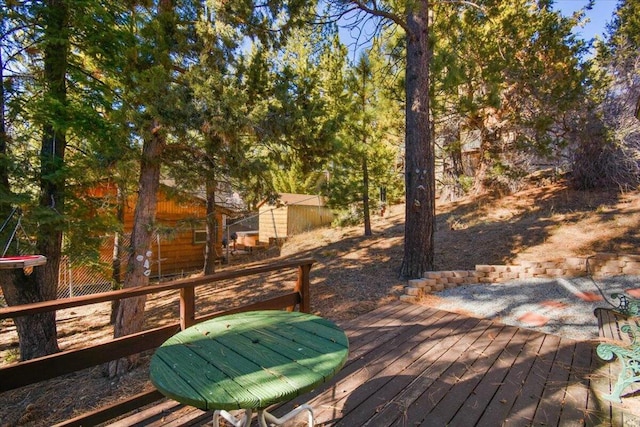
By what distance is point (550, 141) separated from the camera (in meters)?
8.00

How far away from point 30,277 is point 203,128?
365 cm

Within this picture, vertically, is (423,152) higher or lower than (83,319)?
higher

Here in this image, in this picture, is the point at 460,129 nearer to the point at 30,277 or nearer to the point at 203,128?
the point at 203,128

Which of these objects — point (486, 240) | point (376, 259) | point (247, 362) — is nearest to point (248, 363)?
point (247, 362)

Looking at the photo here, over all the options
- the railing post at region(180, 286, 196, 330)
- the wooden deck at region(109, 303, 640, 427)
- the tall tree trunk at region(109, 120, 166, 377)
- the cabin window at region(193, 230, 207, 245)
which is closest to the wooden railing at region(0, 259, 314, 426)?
the railing post at region(180, 286, 196, 330)

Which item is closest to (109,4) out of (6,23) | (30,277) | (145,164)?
(6,23)

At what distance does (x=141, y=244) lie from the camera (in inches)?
212

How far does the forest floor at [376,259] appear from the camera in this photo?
177 inches

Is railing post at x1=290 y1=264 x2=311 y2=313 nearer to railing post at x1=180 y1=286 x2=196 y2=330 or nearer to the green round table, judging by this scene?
railing post at x1=180 y1=286 x2=196 y2=330

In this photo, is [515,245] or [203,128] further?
[515,245]

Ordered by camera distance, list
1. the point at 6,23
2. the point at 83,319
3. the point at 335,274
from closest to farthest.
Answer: the point at 6,23
the point at 335,274
the point at 83,319

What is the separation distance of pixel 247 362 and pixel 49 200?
16.3 ft

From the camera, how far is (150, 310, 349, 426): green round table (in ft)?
4.33

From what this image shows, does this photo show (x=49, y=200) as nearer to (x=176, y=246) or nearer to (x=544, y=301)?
(x=544, y=301)
